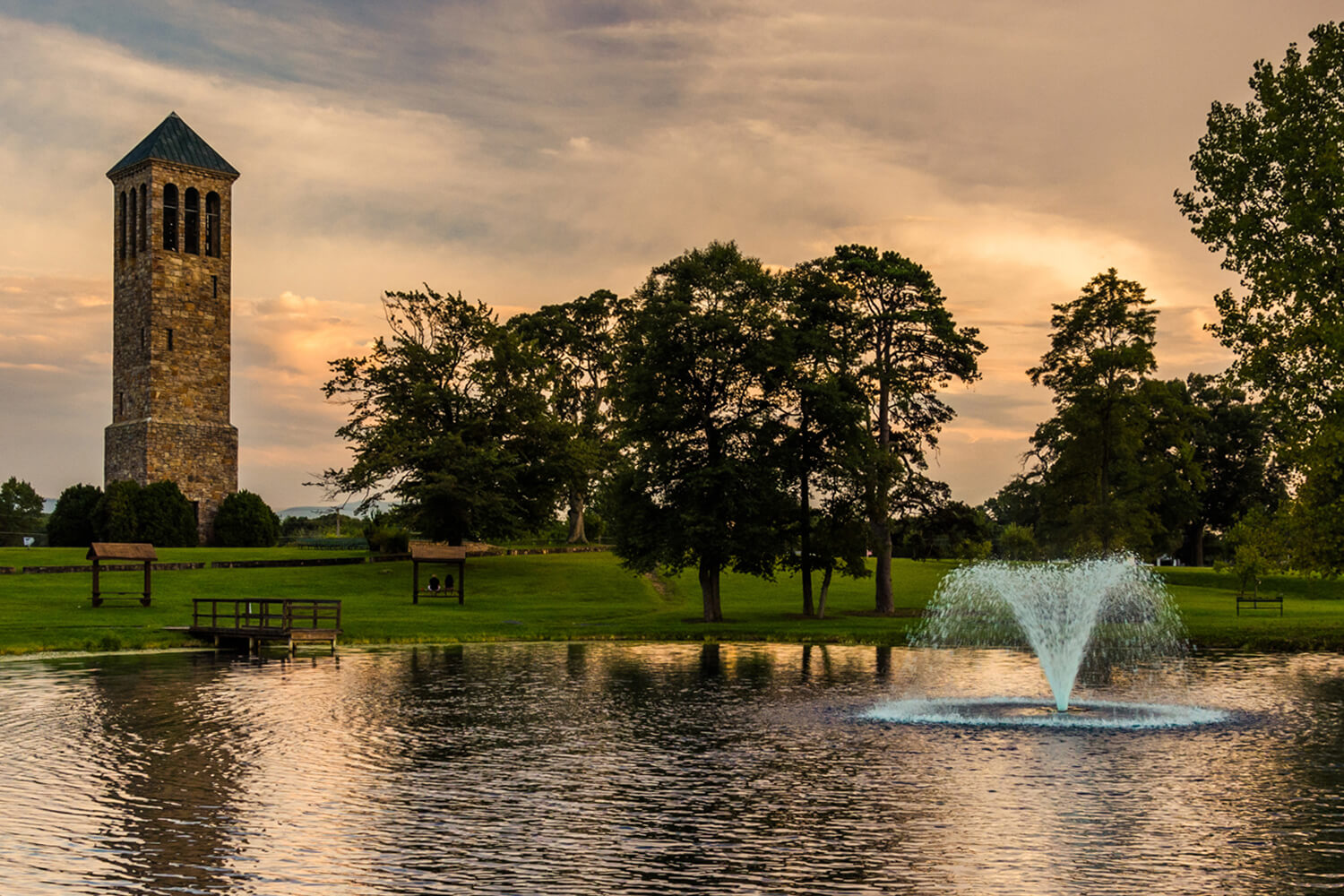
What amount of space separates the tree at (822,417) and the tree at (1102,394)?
2054 centimetres

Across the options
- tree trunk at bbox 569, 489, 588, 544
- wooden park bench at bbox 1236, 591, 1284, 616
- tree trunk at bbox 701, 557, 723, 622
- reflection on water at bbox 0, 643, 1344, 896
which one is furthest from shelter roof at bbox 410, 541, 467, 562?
wooden park bench at bbox 1236, 591, 1284, 616

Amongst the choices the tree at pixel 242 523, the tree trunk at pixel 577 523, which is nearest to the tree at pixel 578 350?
the tree trunk at pixel 577 523

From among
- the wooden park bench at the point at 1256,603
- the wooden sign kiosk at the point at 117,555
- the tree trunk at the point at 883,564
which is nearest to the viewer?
the wooden sign kiosk at the point at 117,555

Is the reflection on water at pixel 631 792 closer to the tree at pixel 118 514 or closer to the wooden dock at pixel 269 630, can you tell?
the wooden dock at pixel 269 630

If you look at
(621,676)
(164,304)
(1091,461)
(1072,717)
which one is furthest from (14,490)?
(1072,717)

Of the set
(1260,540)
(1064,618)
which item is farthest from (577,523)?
(1260,540)

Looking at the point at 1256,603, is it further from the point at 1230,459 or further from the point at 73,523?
the point at 73,523

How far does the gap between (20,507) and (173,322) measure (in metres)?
65.8

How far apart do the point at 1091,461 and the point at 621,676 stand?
53234 mm

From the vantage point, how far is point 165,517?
85062 millimetres

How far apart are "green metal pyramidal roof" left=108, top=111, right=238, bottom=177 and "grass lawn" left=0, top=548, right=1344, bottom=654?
32.5 meters

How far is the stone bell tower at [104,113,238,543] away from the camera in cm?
9475

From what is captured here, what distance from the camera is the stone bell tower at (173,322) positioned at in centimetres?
9475

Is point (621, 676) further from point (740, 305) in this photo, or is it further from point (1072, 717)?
point (740, 305)
